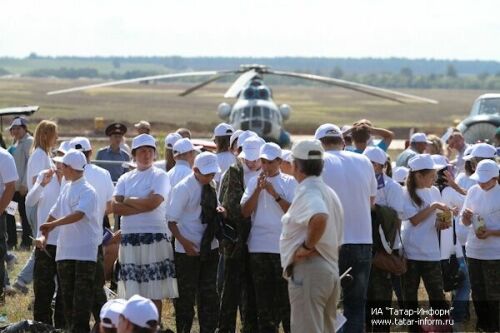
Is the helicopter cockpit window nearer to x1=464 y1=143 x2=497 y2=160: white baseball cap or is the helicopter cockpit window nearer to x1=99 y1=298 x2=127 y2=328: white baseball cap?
x1=464 y1=143 x2=497 y2=160: white baseball cap

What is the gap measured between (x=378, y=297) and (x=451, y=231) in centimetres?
110

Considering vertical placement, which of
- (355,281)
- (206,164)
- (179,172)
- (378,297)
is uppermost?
(206,164)

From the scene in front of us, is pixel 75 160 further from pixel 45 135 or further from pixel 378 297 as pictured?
pixel 378 297

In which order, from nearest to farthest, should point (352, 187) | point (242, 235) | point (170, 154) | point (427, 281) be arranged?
point (352, 187) → point (242, 235) → point (427, 281) → point (170, 154)

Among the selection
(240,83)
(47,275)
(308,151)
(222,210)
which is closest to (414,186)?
(222,210)

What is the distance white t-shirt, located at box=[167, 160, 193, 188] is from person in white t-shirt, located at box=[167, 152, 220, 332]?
1.74 feet

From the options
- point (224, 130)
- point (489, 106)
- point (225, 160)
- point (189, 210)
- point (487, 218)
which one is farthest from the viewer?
point (489, 106)

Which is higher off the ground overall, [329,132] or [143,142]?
[329,132]

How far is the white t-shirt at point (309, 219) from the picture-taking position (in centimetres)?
721

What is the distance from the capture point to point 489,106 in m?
24.4

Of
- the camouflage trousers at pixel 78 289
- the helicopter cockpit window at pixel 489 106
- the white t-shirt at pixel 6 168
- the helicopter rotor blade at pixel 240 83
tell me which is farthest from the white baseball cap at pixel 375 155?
the helicopter rotor blade at pixel 240 83

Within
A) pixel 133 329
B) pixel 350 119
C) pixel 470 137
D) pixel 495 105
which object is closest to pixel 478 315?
pixel 133 329

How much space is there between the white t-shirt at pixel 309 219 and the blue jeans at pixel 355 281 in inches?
44.9

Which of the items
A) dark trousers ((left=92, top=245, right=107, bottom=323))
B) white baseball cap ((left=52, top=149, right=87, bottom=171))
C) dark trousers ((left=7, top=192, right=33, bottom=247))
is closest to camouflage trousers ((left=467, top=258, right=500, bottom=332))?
dark trousers ((left=92, top=245, right=107, bottom=323))
